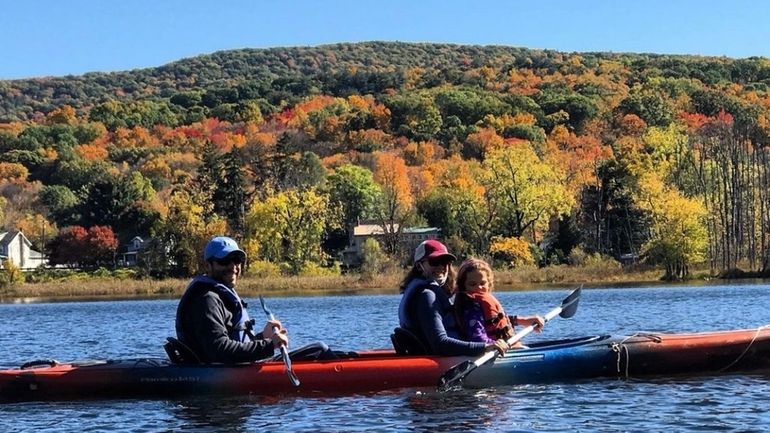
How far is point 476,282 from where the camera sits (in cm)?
1239

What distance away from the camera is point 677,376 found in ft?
44.9

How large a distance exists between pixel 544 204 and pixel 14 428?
5963 cm

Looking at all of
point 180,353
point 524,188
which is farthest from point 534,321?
point 524,188

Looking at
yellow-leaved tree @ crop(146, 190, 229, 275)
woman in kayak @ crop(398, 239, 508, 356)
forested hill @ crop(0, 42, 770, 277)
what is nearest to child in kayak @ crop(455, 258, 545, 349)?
woman in kayak @ crop(398, 239, 508, 356)

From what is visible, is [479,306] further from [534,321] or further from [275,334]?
[275,334]

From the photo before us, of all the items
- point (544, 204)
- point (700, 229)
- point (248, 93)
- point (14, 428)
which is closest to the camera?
point (14, 428)

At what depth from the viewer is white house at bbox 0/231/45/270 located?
97125 millimetres

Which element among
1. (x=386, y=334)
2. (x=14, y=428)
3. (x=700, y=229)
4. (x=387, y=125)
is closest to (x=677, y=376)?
(x=14, y=428)

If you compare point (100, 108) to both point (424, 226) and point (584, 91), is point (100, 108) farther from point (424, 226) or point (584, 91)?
point (424, 226)

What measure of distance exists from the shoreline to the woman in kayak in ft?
139

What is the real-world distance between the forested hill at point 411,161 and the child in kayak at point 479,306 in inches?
1840

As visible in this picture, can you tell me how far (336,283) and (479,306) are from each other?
153ft

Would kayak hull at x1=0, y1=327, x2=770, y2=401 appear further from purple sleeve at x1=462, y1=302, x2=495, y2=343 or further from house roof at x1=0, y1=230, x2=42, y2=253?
house roof at x1=0, y1=230, x2=42, y2=253

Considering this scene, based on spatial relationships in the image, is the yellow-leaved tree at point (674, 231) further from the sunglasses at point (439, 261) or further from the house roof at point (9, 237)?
the house roof at point (9, 237)
